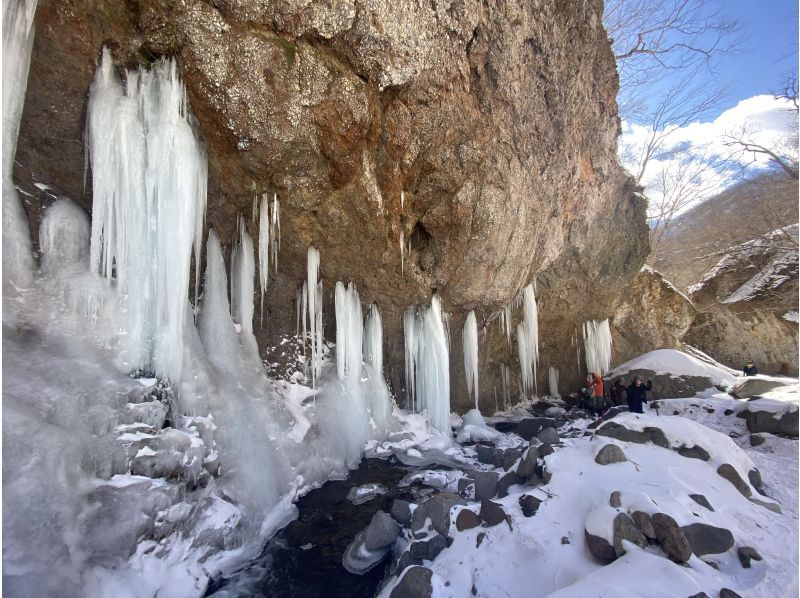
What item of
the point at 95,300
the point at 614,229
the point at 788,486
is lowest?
the point at 788,486

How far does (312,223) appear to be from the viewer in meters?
7.51

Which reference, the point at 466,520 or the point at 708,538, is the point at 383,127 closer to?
the point at 466,520

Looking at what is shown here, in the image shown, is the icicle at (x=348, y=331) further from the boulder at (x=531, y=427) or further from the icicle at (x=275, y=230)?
the boulder at (x=531, y=427)

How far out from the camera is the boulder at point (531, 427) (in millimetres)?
10230

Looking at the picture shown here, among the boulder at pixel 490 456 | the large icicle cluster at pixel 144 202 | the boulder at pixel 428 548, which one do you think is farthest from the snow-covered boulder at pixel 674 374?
the large icicle cluster at pixel 144 202

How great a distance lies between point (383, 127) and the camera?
706cm

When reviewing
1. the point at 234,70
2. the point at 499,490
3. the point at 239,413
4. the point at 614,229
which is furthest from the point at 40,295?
the point at 614,229

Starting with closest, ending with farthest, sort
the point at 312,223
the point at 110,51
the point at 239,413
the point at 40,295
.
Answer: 1. the point at 40,295
2. the point at 110,51
3. the point at 239,413
4. the point at 312,223

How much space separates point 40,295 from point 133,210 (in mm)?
1436

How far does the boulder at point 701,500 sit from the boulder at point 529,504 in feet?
4.92

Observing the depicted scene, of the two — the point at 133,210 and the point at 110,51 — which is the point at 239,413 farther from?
the point at 110,51

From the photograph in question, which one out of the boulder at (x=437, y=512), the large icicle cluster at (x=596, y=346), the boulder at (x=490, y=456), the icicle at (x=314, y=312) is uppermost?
the icicle at (x=314, y=312)

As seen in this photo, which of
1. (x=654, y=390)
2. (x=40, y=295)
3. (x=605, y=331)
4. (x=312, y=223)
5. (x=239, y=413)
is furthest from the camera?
(x=605, y=331)

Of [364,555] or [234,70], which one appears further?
[234,70]
